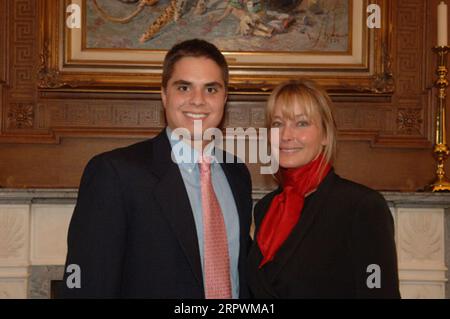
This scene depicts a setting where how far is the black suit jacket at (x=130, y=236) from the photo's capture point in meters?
2.09

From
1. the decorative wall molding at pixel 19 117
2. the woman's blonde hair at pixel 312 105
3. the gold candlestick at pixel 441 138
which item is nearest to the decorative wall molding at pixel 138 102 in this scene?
the decorative wall molding at pixel 19 117

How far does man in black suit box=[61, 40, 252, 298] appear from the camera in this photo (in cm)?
209

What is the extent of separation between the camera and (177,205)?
2195 millimetres

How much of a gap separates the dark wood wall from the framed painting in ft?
0.30

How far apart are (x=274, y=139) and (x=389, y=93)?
181 cm

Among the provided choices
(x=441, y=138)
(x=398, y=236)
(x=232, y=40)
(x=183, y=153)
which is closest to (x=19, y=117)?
(x=232, y=40)

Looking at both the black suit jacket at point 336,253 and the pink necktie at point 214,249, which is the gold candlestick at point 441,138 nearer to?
the black suit jacket at point 336,253

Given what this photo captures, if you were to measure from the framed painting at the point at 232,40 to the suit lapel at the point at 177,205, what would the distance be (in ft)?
6.04

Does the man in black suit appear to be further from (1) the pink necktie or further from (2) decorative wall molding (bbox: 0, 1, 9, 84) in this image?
(2) decorative wall molding (bbox: 0, 1, 9, 84)

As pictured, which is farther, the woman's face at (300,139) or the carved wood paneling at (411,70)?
the carved wood paneling at (411,70)

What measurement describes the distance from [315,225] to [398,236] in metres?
1.65

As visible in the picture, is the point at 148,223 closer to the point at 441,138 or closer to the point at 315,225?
the point at 315,225
